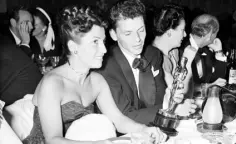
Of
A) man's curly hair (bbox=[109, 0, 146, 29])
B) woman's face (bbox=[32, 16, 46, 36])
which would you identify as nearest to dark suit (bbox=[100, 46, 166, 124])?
man's curly hair (bbox=[109, 0, 146, 29])

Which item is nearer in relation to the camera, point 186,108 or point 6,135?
point 6,135

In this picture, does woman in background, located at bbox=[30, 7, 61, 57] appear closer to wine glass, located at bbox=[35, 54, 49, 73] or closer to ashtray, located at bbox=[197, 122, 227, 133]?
wine glass, located at bbox=[35, 54, 49, 73]

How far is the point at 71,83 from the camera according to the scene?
1.96 meters

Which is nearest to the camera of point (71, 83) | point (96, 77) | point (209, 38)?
point (71, 83)

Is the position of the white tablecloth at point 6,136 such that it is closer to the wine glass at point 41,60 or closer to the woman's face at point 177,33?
the woman's face at point 177,33

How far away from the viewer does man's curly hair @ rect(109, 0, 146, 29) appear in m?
2.23

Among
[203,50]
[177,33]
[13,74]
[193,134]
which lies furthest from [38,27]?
[193,134]

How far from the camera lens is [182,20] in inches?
110

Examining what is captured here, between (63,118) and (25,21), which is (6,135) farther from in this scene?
(25,21)

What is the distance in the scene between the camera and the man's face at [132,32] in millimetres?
2211

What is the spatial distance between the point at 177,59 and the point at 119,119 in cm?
130

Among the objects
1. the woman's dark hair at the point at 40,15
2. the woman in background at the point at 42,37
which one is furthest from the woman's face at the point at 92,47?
the woman's dark hair at the point at 40,15

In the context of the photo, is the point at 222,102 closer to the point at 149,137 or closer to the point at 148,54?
the point at 149,137

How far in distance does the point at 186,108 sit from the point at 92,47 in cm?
72
